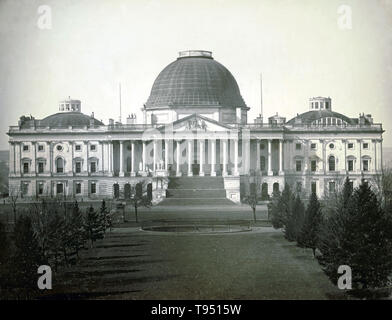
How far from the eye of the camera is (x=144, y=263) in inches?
1378

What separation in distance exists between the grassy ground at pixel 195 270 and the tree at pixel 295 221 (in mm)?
608

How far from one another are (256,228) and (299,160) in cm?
4206

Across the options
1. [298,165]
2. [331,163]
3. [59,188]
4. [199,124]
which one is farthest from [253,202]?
[298,165]

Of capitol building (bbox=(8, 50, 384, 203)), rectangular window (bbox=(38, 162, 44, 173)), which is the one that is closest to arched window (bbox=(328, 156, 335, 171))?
capitol building (bbox=(8, 50, 384, 203))

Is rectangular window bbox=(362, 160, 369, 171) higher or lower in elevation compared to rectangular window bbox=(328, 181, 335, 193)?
higher

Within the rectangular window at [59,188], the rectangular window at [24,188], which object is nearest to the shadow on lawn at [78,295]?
the rectangular window at [24,188]

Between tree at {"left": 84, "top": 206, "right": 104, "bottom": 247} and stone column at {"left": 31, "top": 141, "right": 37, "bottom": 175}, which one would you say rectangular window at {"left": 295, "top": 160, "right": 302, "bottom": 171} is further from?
tree at {"left": 84, "top": 206, "right": 104, "bottom": 247}

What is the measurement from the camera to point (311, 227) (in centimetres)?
3772

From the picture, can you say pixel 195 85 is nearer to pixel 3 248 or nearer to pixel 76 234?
pixel 76 234

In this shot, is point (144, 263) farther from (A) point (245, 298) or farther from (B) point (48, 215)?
(A) point (245, 298)

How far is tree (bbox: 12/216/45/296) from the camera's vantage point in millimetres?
28891

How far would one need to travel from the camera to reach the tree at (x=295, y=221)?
39.8m

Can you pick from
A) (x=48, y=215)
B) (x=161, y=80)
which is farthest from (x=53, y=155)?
(x=48, y=215)

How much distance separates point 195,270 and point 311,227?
25.8ft
